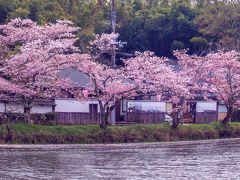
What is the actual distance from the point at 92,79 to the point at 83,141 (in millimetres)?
3682

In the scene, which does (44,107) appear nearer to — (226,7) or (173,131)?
(173,131)

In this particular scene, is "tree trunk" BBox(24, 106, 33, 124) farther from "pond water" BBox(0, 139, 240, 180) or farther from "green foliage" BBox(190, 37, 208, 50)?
"green foliage" BBox(190, 37, 208, 50)

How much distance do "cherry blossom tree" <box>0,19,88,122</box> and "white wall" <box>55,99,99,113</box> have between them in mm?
2611

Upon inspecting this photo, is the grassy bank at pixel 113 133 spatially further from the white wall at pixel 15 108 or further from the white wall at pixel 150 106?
the white wall at pixel 150 106

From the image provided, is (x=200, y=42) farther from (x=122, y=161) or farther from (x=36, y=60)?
(x=122, y=161)

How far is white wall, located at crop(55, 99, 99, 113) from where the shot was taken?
32.0 metres

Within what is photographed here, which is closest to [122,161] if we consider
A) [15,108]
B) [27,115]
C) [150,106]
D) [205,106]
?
[27,115]

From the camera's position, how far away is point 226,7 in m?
49.2

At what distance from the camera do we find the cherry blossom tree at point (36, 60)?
26.9 meters

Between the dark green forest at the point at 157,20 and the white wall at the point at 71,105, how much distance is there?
39.8ft

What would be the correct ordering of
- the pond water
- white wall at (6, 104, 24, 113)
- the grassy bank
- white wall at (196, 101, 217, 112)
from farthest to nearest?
white wall at (196, 101, 217, 112), white wall at (6, 104, 24, 113), the grassy bank, the pond water

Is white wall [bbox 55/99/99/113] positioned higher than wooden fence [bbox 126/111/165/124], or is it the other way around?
white wall [bbox 55/99/99/113]

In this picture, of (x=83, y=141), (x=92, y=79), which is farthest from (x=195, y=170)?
(x=92, y=79)

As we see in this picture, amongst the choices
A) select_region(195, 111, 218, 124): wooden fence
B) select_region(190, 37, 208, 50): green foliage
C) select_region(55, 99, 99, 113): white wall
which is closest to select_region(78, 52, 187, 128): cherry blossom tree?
select_region(55, 99, 99, 113): white wall
